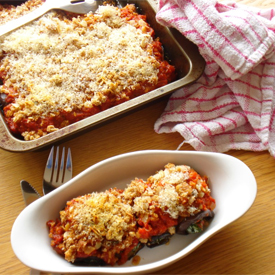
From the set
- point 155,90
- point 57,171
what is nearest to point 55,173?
point 57,171

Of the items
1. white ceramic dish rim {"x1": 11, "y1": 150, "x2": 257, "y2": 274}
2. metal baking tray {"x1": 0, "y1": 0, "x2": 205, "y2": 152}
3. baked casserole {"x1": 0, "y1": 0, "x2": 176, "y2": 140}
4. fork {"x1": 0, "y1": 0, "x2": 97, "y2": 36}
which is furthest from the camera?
fork {"x1": 0, "y1": 0, "x2": 97, "y2": 36}

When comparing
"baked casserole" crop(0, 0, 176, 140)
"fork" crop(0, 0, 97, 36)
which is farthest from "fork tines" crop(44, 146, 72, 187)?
"fork" crop(0, 0, 97, 36)

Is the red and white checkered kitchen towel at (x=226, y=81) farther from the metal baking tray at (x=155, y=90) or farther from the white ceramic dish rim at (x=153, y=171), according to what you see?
the white ceramic dish rim at (x=153, y=171)

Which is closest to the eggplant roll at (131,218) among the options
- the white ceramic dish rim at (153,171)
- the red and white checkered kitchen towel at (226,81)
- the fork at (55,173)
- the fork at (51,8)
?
the white ceramic dish rim at (153,171)

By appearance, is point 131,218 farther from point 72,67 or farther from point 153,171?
point 72,67

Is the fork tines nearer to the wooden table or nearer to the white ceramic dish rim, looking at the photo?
the wooden table
